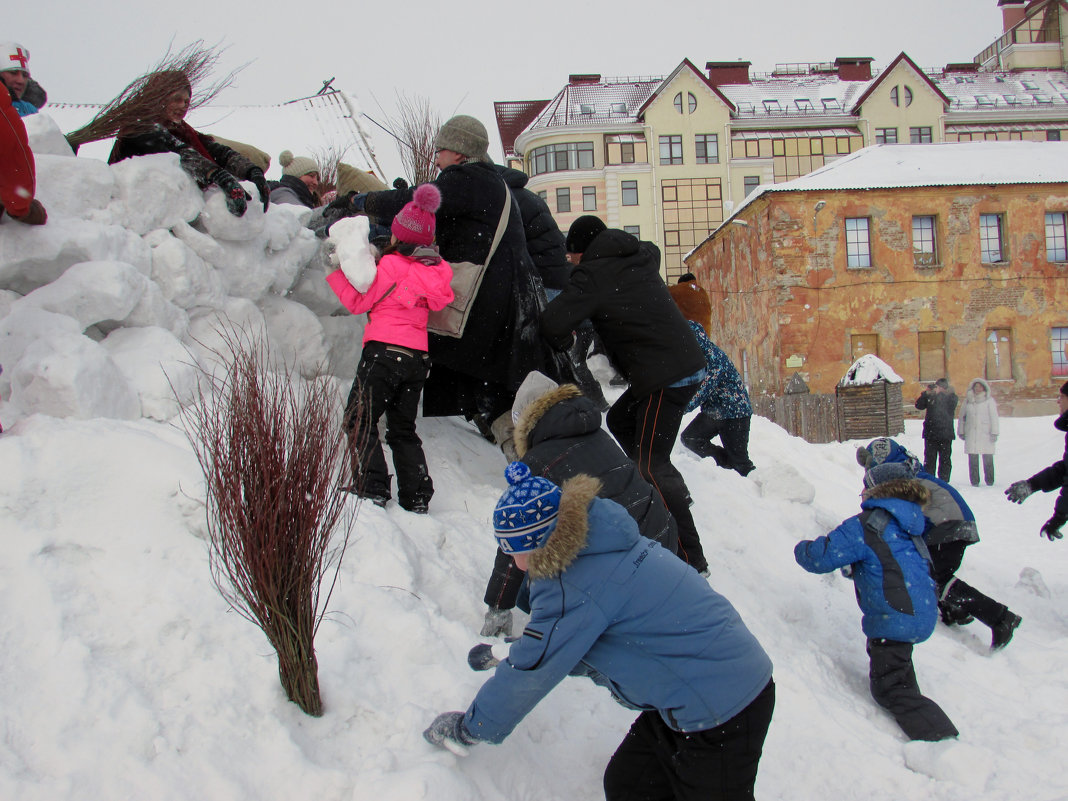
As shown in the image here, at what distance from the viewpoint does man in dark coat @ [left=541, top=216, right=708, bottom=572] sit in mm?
3900

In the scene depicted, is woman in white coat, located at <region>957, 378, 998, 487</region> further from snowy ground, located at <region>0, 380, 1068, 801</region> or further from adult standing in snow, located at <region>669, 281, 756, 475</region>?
snowy ground, located at <region>0, 380, 1068, 801</region>

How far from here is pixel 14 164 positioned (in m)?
3.22

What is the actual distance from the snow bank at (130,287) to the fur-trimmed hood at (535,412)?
1.27 metres

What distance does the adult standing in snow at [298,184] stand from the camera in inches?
237

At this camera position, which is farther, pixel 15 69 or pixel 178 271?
pixel 15 69

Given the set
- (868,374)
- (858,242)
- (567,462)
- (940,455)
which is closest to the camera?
(567,462)

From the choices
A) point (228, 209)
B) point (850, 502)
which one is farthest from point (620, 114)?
point (228, 209)

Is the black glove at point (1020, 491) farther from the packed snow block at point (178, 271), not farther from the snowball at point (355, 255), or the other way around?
the packed snow block at point (178, 271)

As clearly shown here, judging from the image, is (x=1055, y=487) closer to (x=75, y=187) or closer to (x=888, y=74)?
(x=75, y=187)

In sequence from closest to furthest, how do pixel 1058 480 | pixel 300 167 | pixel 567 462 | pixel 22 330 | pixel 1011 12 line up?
pixel 567 462 < pixel 22 330 < pixel 1058 480 < pixel 300 167 < pixel 1011 12

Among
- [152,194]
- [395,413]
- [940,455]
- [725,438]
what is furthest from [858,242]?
[152,194]

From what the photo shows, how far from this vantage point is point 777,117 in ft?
124

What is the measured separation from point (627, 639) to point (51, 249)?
3.05 m

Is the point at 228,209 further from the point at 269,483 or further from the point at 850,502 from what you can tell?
the point at 850,502
